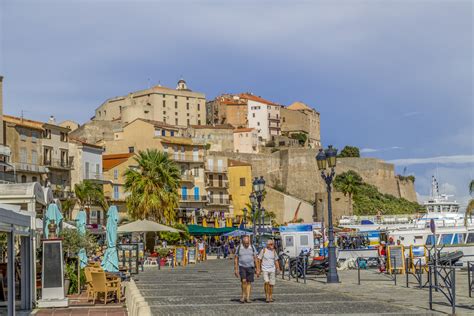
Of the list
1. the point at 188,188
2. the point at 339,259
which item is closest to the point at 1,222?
the point at 339,259

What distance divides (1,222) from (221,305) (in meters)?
5.97

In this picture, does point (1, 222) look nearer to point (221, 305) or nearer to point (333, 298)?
point (221, 305)

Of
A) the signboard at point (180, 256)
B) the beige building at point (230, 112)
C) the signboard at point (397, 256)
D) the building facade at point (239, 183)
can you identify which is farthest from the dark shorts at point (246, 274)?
the beige building at point (230, 112)

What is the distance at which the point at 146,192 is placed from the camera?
50094 millimetres

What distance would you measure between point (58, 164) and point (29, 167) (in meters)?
4.63

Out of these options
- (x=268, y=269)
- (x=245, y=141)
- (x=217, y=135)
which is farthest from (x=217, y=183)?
(x=268, y=269)

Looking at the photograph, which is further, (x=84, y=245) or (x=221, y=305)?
(x=84, y=245)

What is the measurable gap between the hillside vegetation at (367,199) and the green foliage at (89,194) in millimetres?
40788

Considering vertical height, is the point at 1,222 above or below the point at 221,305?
above

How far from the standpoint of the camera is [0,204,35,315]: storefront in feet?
39.1

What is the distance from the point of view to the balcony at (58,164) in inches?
2462

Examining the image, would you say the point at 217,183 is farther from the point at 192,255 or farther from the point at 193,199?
the point at 192,255

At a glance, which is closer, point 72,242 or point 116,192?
point 72,242

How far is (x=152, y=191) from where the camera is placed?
Answer: 5062 centimetres
